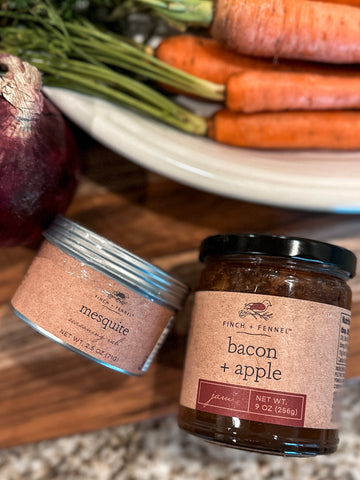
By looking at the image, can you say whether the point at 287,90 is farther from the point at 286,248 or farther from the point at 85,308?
the point at 85,308

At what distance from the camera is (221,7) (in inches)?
28.0

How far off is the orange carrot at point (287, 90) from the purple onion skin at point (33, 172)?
0.87 feet

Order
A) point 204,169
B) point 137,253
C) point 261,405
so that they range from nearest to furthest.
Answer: point 261,405 < point 204,169 < point 137,253

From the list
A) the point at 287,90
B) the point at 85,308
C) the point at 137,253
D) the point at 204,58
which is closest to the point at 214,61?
the point at 204,58

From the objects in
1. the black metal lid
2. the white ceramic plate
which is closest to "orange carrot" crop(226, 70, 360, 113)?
the white ceramic plate

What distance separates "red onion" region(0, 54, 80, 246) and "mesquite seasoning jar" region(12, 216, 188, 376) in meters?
→ 0.04

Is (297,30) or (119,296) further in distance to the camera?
(297,30)

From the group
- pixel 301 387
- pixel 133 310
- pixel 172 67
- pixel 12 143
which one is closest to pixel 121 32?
pixel 172 67

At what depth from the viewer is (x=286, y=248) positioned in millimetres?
599

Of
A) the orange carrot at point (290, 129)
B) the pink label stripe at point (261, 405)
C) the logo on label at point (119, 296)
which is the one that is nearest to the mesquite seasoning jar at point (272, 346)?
the pink label stripe at point (261, 405)

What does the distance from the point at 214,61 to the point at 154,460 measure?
0.66 metres

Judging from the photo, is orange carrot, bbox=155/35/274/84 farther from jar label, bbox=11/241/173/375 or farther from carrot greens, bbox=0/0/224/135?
jar label, bbox=11/241/173/375

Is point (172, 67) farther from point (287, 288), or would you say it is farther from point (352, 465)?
point (352, 465)

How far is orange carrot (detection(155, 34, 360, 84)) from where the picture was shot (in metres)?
0.78
